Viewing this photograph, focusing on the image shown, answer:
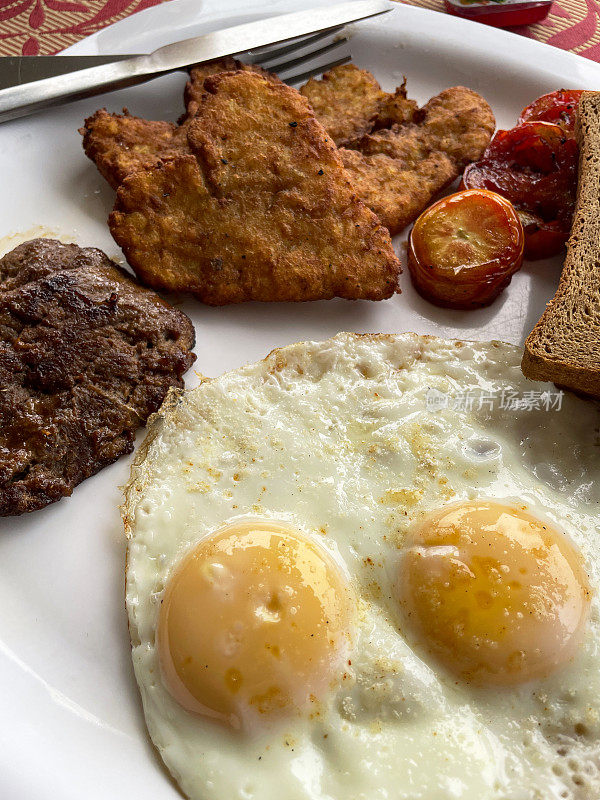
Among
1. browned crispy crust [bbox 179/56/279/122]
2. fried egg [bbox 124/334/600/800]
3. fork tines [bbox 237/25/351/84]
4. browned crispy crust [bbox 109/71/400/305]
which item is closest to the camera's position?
fried egg [bbox 124/334/600/800]

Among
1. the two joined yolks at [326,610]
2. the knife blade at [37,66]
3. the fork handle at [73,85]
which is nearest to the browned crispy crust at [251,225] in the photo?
the fork handle at [73,85]

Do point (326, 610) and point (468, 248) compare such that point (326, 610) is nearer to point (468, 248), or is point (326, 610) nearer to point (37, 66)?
point (468, 248)

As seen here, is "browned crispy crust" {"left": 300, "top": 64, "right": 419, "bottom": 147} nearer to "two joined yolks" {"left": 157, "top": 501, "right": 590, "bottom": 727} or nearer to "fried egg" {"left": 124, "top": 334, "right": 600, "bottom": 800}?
"fried egg" {"left": 124, "top": 334, "right": 600, "bottom": 800}

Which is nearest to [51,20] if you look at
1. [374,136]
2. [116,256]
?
[116,256]

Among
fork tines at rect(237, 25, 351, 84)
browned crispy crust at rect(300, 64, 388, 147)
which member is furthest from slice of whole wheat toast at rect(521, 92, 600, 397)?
fork tines at rect(237, 25, 351, 84)

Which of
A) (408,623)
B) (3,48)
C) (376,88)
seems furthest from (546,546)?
(3,48)

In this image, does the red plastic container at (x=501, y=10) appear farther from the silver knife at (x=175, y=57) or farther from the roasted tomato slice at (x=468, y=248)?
the roasted tomato slice at (x=468, y=248)
